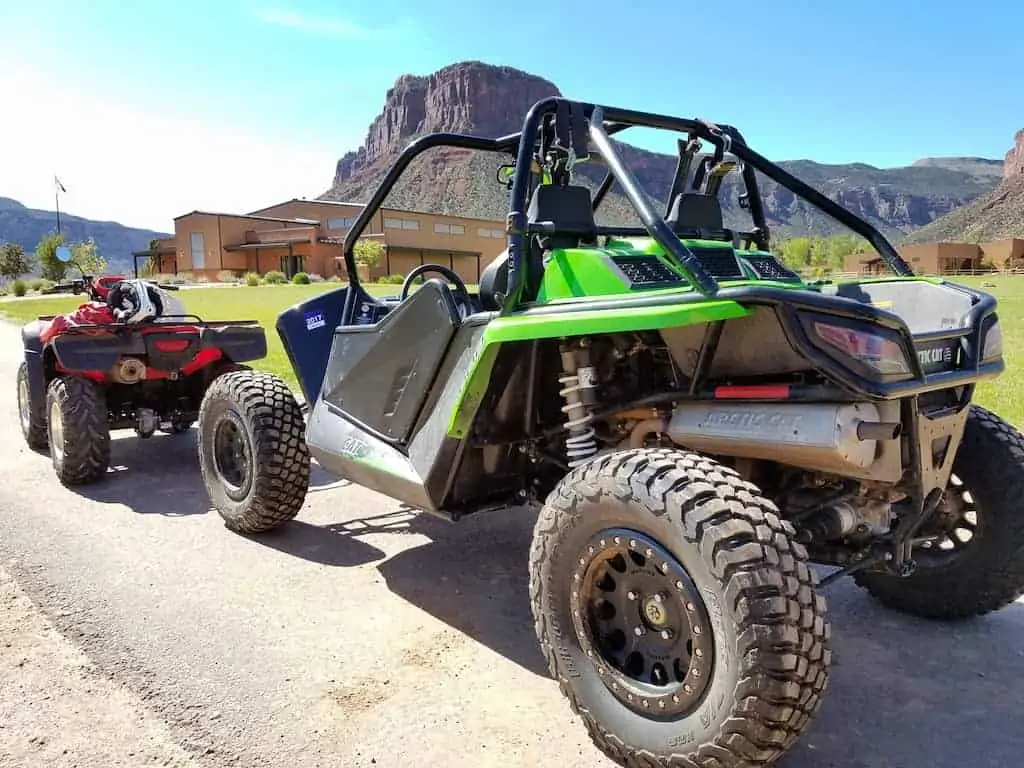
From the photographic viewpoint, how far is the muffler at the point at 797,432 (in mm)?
2445

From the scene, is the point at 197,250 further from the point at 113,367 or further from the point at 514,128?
Result: the point at 514,128

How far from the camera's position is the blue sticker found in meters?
4.76

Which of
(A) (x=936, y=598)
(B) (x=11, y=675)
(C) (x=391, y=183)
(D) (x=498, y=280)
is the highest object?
(C) (x=391, y=183)

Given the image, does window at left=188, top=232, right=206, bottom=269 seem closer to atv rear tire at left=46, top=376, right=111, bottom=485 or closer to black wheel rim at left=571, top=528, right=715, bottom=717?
atv rear tire at left=46, top=376, right=111, bottom=485

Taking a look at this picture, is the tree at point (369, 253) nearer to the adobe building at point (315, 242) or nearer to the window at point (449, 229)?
the adobe building at point (315, 242)

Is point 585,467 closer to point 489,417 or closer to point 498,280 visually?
point 489,417

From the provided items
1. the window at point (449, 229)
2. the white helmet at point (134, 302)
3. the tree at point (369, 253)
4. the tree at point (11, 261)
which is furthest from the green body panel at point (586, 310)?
the tree at point (11, 261)

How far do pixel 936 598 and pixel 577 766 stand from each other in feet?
5.96

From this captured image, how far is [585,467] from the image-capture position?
2.67 meters

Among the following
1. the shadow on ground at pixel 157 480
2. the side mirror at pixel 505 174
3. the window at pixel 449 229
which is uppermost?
the window at pixel 449 229

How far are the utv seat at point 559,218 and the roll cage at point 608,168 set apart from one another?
59 millimetres

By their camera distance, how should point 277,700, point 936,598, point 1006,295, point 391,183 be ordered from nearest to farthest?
point 277,700
point 936,598
point 391,183
point 1006,295

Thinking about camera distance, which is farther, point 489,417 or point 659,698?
point 489,417

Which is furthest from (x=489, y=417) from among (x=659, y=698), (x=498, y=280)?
(x=659, y=698)
